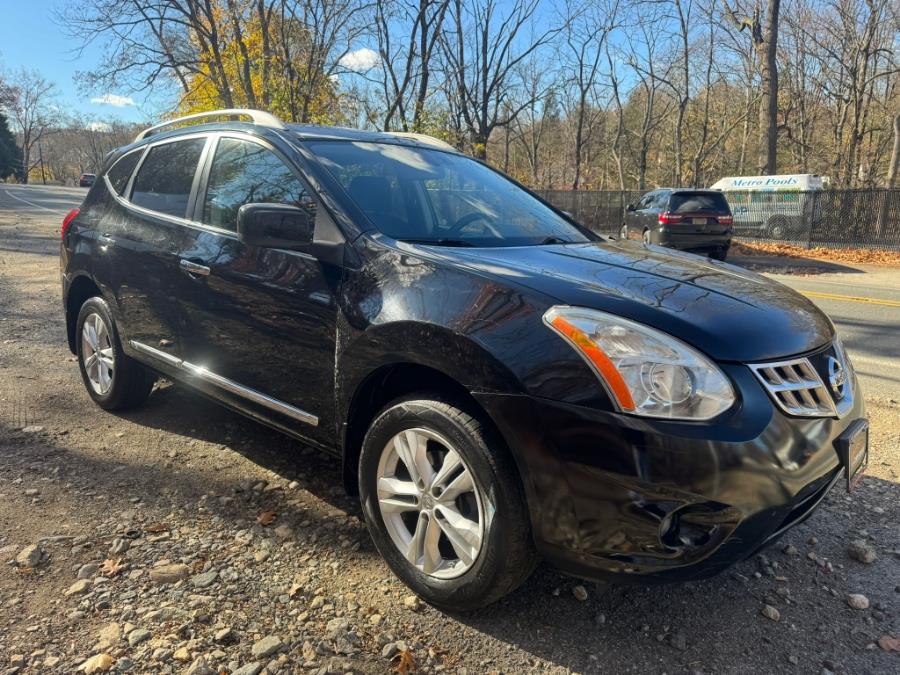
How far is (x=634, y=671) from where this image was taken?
6.70 ft

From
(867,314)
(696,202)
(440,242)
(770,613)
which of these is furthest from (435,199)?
(696,202)

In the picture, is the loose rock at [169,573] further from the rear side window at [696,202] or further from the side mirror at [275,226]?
the rear side window at [696,202]

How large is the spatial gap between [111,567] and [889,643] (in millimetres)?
2863

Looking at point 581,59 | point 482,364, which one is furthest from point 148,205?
point 581,59

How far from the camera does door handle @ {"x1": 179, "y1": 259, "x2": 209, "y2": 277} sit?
3166 millimetres

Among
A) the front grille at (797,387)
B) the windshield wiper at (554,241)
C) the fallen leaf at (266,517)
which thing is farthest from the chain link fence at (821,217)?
the fallen leaf at (266,517)

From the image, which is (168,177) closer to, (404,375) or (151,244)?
(151,244)

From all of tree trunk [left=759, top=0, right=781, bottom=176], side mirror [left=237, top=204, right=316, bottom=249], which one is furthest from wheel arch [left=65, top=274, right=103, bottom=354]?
tree trunk [left=759, top=0, right=781, bottom=176]

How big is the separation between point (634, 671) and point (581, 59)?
41521mm

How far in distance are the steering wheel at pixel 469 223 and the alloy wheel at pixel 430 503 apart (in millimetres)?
1054

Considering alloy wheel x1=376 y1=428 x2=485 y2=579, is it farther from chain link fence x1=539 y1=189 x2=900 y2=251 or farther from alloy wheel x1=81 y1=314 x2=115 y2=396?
chain link fence x1=539 y1=189 x2=900 y2=251

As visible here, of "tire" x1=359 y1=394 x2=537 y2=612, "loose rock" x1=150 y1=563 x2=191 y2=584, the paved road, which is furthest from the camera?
the paved road

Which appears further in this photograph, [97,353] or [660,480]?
[97,353]

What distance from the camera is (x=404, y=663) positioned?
2051mm
